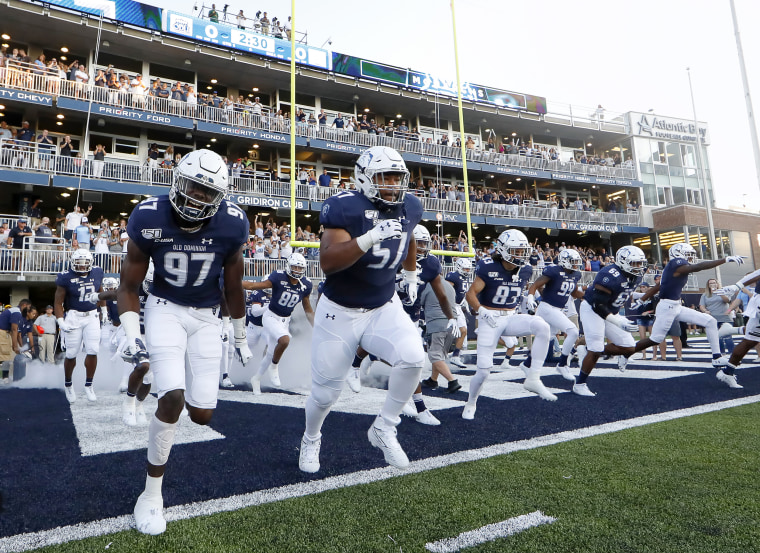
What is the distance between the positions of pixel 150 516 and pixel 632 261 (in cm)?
638

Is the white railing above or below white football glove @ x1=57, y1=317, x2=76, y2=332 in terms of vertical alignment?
above

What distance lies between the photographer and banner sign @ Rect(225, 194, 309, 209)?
820 inches

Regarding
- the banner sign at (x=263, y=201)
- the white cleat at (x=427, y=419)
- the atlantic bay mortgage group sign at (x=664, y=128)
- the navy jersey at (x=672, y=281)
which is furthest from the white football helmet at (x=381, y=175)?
the atlantic bay mortgage group sign at (x=664, y=128)

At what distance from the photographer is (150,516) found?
2697 mm

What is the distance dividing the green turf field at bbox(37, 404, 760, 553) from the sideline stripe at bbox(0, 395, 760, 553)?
10 centimetres

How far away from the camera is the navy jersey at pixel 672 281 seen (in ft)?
26.2

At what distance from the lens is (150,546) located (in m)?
2.48

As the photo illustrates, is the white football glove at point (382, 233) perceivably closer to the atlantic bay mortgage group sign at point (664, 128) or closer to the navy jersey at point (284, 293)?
the navy jersey at point (284, 293)

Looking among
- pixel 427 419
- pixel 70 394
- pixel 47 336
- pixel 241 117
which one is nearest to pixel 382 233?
pixel 427 419

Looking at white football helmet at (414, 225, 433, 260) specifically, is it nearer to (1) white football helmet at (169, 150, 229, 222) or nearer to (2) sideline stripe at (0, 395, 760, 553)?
(2) sideline stripe at (0, 395, 760, 553)

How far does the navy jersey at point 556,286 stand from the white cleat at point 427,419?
3.51m

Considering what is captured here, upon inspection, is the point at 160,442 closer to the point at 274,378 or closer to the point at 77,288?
the point at 274,378

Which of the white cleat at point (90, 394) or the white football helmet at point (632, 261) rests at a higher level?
the white football helmet at point (632, 261)

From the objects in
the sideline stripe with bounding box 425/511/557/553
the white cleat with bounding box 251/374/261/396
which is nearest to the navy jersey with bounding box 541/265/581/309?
the white cleat with bounding box 251/374/261/396
